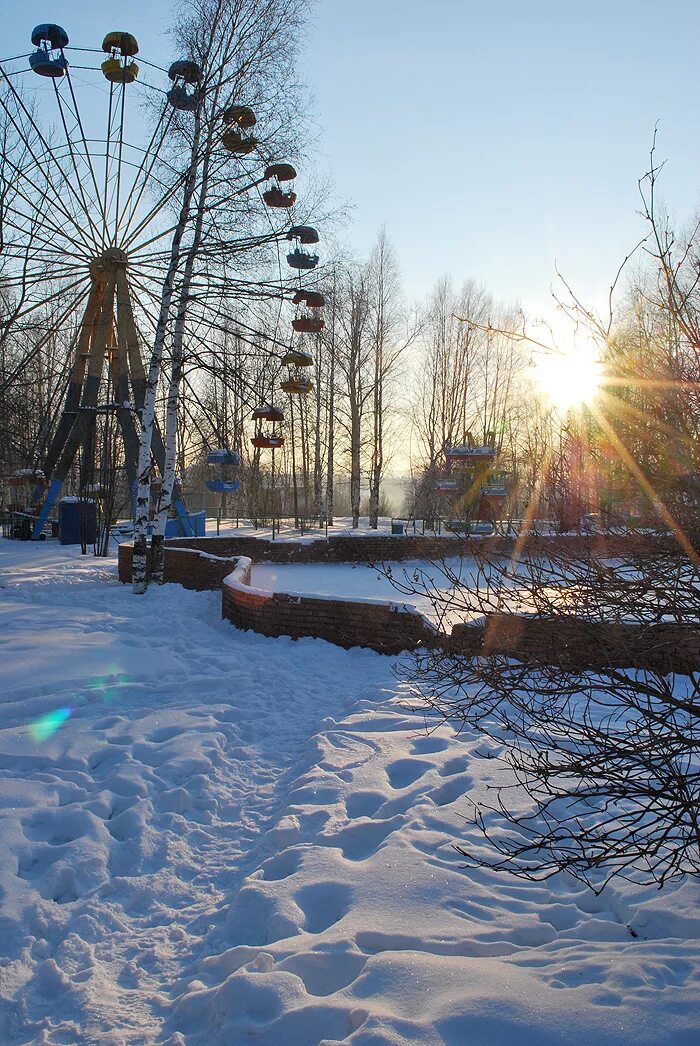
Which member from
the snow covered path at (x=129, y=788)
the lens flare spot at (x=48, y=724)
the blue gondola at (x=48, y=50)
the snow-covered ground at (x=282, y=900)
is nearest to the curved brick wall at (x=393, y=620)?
the snow covered path at (x=129, y=788)

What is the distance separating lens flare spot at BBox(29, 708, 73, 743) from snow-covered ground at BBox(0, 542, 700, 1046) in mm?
20

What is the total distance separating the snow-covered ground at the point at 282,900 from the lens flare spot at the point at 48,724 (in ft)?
0.07

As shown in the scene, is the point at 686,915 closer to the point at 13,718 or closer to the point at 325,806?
the point at 325,806

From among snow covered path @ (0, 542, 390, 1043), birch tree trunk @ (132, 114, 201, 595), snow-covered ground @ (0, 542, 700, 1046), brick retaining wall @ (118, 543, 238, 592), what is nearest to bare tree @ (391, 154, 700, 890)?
snow-covered ground @ (0, 542, 700, 1046)

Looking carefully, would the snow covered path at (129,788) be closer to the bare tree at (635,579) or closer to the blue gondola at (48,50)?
the bare tree at (635,579)

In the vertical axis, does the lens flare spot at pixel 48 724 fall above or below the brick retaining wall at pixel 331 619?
below

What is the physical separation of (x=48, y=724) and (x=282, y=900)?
9.33ft

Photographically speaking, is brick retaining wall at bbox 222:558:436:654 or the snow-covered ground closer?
the snow-covered ground

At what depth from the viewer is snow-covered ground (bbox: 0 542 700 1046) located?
96.3 inches

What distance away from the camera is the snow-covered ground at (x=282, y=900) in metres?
2.45

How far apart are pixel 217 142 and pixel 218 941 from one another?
10835 millimetres

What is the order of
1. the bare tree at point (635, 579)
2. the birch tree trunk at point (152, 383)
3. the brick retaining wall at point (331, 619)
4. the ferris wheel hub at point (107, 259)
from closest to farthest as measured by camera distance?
the bare tree at point (635, 579) → the brick retaining wall at point (331, 619) → the birch tree trunk at point (152, 383) → the ferris wheel hub at point (107, 259)

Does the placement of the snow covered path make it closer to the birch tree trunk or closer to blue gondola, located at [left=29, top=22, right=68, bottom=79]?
the birch tree trunk

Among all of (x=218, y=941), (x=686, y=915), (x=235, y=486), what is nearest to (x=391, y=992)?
(x=218, y=941)
